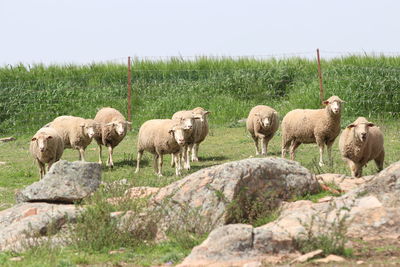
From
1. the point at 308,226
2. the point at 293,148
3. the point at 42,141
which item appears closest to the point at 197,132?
the point at 293,148

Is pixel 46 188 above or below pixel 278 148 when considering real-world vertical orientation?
above

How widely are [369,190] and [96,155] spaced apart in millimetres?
13034

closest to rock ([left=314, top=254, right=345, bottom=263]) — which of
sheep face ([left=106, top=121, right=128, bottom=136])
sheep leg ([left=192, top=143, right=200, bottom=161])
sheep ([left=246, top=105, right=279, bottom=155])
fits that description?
sheep leg ([left=192, top=143, right=200, bottom=161])

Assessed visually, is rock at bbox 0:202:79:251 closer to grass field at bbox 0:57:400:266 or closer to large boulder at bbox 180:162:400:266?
large boulder at bbox 180:162:400:266

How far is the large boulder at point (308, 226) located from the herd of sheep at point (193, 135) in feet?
13.7

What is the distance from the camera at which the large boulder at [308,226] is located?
8258mm

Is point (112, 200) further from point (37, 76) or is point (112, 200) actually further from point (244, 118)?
point (37, 76)

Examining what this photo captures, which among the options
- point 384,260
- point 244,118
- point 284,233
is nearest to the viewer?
point 384,260

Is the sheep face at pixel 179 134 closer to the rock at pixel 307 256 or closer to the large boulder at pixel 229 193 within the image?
the large boulder at pixel 229 193

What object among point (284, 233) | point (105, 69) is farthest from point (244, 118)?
point (284, 233)

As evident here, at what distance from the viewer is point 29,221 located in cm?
1062

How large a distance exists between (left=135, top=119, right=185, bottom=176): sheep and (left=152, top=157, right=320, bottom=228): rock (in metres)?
6.15

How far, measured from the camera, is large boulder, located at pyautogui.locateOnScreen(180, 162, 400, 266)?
27.1 ft

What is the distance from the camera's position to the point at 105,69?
33719 millimetres
